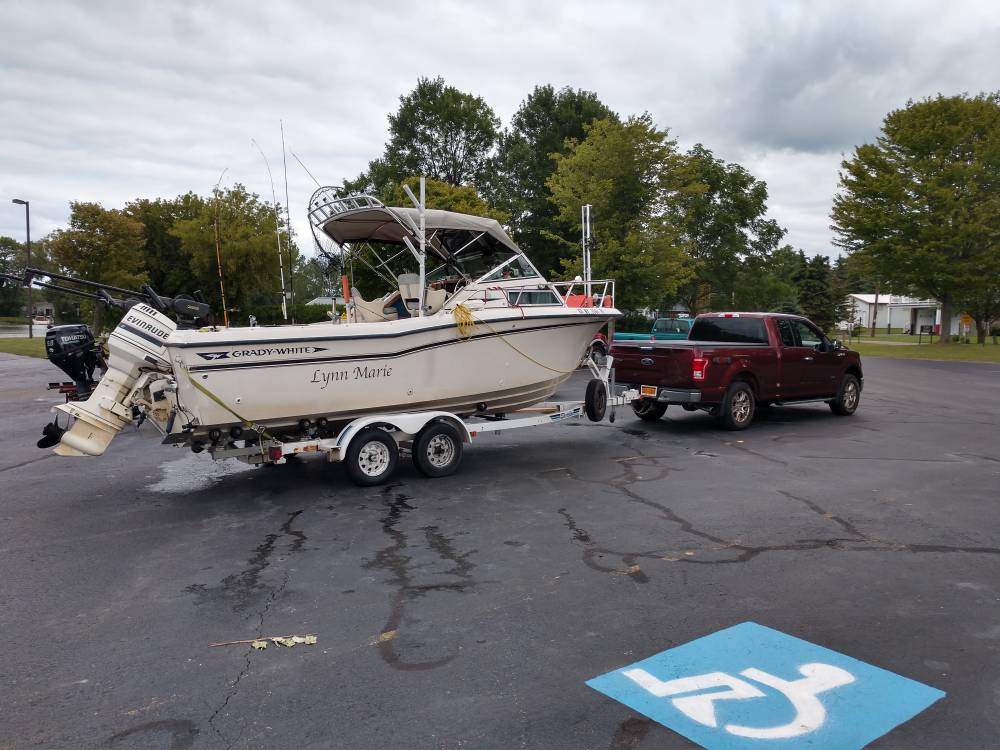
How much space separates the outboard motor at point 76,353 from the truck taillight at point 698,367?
8094 millimetres

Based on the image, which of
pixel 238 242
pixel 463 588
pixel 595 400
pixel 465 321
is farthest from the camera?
pixel 238 242

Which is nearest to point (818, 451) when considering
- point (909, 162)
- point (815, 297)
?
point (909, 162)

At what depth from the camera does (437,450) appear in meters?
8.17

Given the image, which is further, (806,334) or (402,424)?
(806,334)

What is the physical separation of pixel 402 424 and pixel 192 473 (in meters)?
3.03

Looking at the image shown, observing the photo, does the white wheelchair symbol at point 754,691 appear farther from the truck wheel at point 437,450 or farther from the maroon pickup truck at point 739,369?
the maroon pickup truck at point 739,369

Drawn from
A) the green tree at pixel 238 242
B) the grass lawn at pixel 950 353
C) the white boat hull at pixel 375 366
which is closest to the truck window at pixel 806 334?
the white boat hull at pixel 375 366

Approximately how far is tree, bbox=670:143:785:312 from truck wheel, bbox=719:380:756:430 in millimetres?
36133

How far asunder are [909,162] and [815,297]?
30853 mm

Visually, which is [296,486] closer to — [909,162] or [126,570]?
[126,570]

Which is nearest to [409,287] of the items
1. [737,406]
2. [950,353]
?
[737,406]

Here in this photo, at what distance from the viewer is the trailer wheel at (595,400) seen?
967 cm

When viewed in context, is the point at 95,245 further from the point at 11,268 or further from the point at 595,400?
the point at 11,268

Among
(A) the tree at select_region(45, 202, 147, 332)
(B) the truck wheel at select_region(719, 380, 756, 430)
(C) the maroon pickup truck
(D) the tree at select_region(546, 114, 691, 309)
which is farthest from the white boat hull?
(A) the tree at select_region(45, 202, 147, 332)
